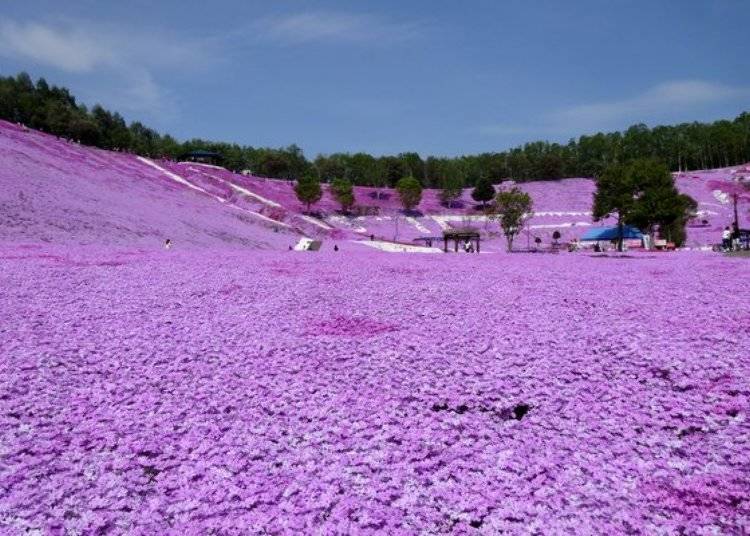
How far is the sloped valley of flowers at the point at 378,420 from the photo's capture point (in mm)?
4621

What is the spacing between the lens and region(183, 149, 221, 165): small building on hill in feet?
479

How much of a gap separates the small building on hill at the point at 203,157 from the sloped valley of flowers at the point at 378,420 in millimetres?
142629

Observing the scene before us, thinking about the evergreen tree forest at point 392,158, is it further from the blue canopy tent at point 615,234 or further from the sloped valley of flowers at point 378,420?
the sloped valley of flowers at point 378,420

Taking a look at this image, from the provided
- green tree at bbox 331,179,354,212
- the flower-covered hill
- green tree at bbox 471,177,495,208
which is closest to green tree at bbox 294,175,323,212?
green tree at bbox 331,179,354,212

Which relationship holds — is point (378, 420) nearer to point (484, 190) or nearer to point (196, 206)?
point (196, 206)

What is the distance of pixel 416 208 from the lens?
132 m

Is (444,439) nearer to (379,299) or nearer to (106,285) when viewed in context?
(379,299)

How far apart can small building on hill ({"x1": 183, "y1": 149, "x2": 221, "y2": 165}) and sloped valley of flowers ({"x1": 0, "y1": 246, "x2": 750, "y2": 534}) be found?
142629 millimetres

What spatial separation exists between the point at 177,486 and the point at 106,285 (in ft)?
41.6

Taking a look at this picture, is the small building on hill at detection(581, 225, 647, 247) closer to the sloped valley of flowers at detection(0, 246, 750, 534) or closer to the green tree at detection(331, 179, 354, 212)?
the green tree at detection(331, 179, 354, 212)

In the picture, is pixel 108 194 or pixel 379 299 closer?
pixel 379 299

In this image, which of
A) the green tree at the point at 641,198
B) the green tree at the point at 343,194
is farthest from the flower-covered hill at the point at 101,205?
the green tree at the point at 641,198

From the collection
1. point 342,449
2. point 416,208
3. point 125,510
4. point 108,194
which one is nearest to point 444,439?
point 342,449

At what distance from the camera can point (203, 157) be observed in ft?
510
